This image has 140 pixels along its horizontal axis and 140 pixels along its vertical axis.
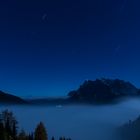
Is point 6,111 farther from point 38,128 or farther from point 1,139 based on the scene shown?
point 1,139

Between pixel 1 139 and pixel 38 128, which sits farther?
pixel 38 128

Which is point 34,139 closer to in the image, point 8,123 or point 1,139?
point 8,123

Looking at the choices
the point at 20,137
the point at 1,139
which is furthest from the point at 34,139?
the point at 1,139

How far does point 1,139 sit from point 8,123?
2982 cm

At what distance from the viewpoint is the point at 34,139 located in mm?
157000

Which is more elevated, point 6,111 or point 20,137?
point 6,111

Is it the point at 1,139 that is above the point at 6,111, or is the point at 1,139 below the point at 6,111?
below

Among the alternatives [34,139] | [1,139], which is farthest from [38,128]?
[1,139]

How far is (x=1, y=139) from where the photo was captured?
126312mm

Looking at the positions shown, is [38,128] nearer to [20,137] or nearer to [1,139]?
[20,137]

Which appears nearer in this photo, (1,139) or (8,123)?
(1,139)

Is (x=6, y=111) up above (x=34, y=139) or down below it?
above

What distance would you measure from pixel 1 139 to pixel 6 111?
1245 inches

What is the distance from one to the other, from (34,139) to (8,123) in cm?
1293
